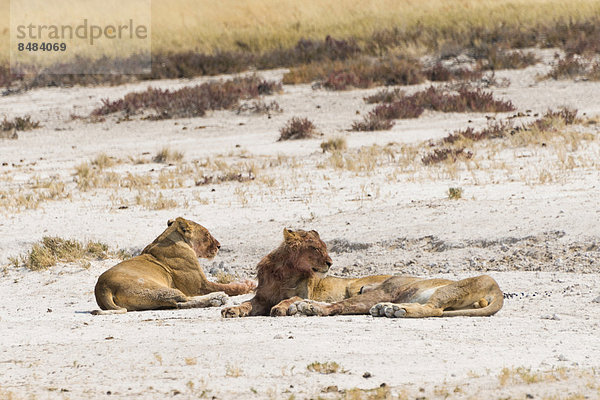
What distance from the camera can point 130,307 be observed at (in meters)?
8.75

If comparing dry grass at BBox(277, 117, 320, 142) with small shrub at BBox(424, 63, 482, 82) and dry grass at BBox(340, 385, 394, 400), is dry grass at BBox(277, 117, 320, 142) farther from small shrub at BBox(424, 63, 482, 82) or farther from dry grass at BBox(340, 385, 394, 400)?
dry grass at BBox(340, 385, 394, 400)

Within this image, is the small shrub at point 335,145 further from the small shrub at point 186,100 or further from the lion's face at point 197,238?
the lion's face at point 197,238

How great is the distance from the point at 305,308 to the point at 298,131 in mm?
12828

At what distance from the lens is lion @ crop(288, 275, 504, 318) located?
7.53 metres

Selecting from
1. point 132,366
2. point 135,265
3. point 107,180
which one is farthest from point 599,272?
point 107,180

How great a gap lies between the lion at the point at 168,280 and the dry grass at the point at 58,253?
229 centimetres

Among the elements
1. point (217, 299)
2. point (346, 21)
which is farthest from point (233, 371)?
point (346, 21)

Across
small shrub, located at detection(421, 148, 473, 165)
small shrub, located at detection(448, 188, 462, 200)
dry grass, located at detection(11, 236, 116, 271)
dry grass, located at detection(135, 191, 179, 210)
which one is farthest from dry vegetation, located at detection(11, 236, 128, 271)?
small shrub, located at detection(421, 148, 473, 165)

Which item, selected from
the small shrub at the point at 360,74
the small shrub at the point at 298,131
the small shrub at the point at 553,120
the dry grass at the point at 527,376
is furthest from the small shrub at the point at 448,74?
the dry grass at the point at 527,376

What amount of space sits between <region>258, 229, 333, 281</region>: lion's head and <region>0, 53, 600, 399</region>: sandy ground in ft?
1.63

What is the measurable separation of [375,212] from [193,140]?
9.84 metres

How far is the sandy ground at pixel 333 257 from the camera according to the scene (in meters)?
5.61

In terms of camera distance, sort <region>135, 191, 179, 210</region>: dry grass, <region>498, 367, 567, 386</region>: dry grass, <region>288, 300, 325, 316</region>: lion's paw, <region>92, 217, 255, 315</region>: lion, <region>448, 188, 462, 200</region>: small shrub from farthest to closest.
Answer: <region>135, 191, 179, 210</region>: dry grass < <region>448, 188, 462, 200</region>: small shrub < <region>92, 217, 255, 315</region>: lion < <region>288, 300, 325, 316</region>: lion's paw < <region>498, 367, 567, 386</region>: dry grass

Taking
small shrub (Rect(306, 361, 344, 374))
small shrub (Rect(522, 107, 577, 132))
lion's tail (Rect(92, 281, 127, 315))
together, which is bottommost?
lion's tail (Rect(92, 281, 127, 315))
